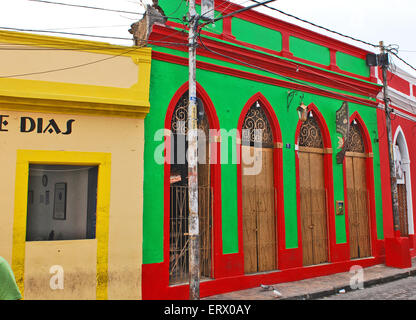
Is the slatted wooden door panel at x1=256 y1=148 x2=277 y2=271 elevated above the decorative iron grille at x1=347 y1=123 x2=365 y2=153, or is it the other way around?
the decorative iron grille at x1=347 y1=123 x2=365 y2=153

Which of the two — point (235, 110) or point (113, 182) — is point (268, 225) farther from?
point (113, 182)

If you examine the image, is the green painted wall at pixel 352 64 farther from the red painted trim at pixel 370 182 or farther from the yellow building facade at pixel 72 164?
the yellow building facade at pixel 72 164

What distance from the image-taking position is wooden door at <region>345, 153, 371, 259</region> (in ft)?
38.5

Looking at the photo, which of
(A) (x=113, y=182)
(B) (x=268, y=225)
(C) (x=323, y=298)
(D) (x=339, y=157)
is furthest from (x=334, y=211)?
(A) (x=113, y=182)

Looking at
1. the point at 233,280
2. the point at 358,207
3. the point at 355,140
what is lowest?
the point at 233,280

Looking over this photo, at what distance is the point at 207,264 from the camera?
28.5 feet

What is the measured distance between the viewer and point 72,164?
723 centimetres

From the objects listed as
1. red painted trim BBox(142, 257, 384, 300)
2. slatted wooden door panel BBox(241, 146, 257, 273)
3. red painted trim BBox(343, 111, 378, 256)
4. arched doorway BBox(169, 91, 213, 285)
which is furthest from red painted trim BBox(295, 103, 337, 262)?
arched doorway BBox(169, 91, 213, 285)

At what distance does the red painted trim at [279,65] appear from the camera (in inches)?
336

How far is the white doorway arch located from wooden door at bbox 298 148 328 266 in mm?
4610

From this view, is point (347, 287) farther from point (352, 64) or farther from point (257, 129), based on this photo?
point (352, 64)

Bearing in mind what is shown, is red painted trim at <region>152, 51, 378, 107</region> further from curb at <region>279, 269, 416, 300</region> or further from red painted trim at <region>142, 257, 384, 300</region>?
curb at <region>279, 269, 416, 300</region>

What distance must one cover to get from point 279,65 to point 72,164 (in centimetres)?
591

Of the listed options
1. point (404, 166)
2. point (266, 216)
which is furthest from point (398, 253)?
point (266, 216)
